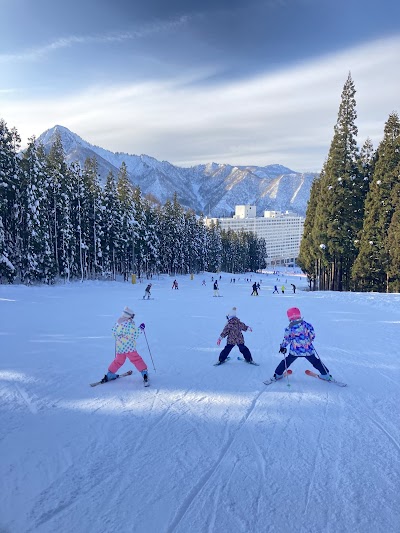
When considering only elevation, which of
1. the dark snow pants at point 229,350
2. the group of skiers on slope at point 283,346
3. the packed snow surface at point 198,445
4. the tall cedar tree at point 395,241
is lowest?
the packed snow surface at point 198,445

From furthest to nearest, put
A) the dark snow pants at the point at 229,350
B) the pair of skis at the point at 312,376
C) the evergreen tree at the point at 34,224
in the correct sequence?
1. the evergreen tree at the point at 34,224
2. the dark snow pants at the point at 229,350
3. the pair of skis at the point at 312,376

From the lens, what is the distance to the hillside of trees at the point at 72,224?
28484 millimetres

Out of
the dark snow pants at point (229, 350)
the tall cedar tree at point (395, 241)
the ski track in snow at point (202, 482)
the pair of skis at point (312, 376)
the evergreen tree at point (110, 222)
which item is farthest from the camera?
the evergreen tree at point (110, 222)

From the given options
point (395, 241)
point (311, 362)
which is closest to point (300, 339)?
point (311, 362)

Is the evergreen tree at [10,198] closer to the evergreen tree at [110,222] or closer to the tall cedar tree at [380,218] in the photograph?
the evergreen tree at [110,222]

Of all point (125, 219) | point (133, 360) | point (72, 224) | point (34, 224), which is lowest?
point (133, 360)

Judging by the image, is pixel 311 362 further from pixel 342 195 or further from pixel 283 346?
pixel 342 195

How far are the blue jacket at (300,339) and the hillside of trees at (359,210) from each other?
2190 centimetres

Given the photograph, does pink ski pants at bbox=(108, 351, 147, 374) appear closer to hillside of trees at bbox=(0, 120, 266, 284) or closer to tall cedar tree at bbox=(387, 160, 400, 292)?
hillside of trees at bbox=(0, 120, 266, 284)

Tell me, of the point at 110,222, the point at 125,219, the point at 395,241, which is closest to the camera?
the point at 395,241

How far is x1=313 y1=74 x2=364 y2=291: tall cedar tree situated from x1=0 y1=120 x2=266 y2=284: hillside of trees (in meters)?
23.1

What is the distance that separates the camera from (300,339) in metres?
6.60

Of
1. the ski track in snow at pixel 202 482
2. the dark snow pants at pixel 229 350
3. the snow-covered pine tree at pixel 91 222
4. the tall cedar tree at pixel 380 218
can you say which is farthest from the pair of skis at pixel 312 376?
the snow-covered pine tree at pixel 91 222

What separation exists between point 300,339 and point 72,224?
33.9 metres
